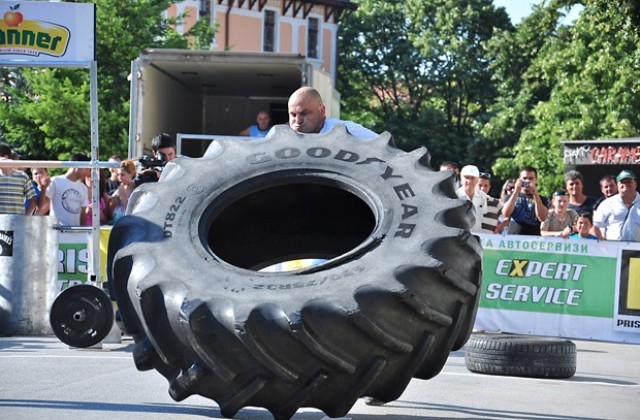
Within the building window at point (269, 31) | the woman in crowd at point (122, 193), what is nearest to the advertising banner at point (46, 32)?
the woman in crowd at point (122, 193)

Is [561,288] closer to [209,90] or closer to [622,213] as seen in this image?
[622,213]

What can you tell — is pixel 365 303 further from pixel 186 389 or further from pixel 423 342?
pixel 186 389

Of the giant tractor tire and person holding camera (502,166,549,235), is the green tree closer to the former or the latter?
person holding camera (502,166,549,235)

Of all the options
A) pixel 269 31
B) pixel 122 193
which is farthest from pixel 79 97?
pixel 269 31

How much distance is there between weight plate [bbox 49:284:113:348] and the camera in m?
8.88

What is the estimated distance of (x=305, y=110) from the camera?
23.3 ft

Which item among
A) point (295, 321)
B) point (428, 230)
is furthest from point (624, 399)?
point (295, 321)

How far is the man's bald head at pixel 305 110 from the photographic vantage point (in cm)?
706

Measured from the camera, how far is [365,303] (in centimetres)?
537

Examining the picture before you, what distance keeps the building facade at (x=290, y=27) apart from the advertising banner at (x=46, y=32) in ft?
188

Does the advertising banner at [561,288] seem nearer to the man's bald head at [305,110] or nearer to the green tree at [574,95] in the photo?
the man's bald head at [305,110]

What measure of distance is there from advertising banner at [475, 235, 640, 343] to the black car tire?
463cm

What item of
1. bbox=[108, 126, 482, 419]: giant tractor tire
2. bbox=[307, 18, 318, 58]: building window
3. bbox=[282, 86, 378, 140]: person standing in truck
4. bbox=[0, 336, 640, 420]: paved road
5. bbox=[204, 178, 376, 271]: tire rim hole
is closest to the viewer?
bbox=[108, 126, 482, 419]: giant tractor tire

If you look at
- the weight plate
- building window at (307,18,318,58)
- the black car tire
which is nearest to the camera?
the weight plate
